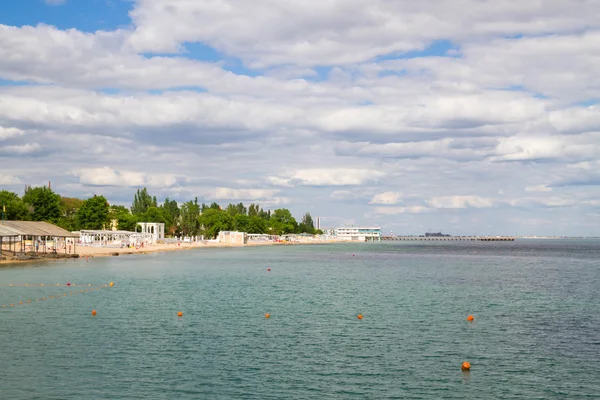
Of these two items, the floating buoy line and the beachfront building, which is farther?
the beachfront building

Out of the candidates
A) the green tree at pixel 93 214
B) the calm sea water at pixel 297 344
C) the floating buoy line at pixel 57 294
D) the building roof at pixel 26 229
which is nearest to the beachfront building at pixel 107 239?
the green tree at pixel 93 214

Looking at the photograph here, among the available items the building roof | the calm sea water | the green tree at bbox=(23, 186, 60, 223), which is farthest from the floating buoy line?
the green tree at bbox=(23, 186, 60, 223)

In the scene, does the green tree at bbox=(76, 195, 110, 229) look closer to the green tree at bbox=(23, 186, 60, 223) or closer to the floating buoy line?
the green tree at bbox=(23, 186, 60, 223)

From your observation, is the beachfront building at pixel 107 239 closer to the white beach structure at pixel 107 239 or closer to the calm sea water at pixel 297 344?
the white beach structure at pixel 107 239

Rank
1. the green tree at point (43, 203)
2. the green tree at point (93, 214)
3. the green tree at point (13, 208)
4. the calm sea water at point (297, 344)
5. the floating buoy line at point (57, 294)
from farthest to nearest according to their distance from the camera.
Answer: the green tree at point (93, 214) < the green tree at point (43, 203) < the green tree at point (13, 208) < the floating buoy line at point (57, 294) < the calm sea water at point (297, 344)

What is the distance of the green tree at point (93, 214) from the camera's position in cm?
19612

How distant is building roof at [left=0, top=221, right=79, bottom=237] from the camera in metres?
99.7

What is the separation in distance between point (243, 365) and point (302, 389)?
5.23 metres

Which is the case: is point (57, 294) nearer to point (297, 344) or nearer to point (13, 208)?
point (297, 344)

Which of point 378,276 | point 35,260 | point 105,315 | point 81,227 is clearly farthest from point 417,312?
point 81,227

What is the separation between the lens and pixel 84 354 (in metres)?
33.7

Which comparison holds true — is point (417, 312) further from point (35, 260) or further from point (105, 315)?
point (35, 260)

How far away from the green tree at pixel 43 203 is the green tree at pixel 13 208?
13.6 feet

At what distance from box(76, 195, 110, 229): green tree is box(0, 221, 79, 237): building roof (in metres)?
72.7
